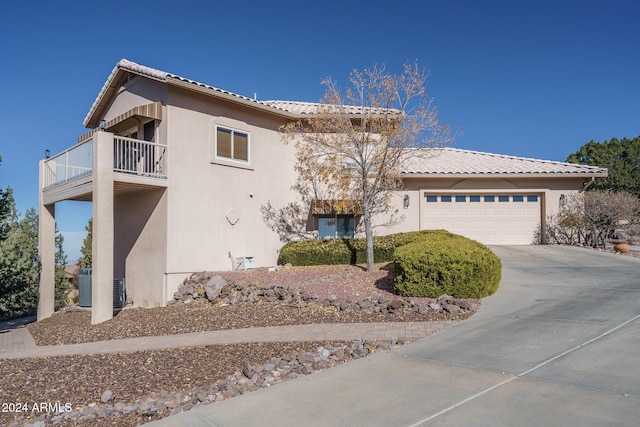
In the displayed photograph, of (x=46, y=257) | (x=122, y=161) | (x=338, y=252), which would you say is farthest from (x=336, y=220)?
(x=46, y=257)

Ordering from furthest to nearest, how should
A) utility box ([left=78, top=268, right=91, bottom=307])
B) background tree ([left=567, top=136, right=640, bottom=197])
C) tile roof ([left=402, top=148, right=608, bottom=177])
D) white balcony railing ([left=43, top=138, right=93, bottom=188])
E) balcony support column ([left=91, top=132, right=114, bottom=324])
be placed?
1. background tree ([left=567, top=136, right=640, bottom=197])
2. tile roof ([left=402, top=148, right=608, bottom=177])
3. utility box ([left=78, top=268, right=91, bottom=307])
4. white balcony railing ([left=43, top=138, right=93, bottom=188])
5. balcony support column ([left=91, top=132, right=114, bottom=324])

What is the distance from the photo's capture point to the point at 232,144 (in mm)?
14961

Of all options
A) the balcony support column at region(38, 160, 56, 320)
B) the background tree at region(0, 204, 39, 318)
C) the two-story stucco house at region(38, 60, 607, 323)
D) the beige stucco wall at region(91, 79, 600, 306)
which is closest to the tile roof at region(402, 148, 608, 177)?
the two-story stucco house at region(38, 60, 607, 323)

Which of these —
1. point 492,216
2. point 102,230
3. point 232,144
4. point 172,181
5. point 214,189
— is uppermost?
point 232,144

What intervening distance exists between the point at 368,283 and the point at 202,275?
4889 mm

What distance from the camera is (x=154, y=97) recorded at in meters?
13.9

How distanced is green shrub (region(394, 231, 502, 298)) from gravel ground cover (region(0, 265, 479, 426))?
19.4 inches

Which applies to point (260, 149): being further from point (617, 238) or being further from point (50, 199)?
point (617, 238)

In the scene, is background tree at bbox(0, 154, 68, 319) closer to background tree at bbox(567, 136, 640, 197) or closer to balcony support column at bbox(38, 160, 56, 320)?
balcony support column at bbox(38, 160, 56, 320)

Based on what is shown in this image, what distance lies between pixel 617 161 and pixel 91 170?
115 ft

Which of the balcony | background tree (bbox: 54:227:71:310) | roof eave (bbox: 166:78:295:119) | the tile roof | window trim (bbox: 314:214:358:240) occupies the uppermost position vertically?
roof eave (bbox: 166:78:295:119)

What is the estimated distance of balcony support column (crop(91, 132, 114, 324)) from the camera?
1112cm

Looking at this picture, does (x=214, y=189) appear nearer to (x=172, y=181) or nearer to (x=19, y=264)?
(x=172, y=181)

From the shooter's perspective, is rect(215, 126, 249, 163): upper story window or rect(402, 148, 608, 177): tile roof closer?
rect(215, 126, 249, 163): upper story window
